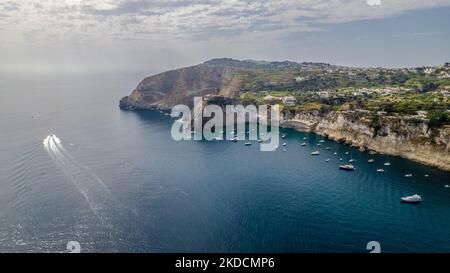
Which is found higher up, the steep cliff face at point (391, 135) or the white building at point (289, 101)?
the white building at point (289, 101)

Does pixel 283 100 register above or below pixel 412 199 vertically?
above

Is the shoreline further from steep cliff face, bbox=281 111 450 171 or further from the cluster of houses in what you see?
the cluster of houses

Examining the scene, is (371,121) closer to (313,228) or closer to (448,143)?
(448,143)

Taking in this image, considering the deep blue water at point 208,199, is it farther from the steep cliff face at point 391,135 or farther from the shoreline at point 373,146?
the steep cliff face at point 391,135

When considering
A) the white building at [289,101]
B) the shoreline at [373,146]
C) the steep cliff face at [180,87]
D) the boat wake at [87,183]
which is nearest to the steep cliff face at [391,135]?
the shoreline at [373,146]

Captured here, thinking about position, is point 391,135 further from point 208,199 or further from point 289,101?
point 208,199

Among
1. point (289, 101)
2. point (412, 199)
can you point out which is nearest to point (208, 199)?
point (412, 199)

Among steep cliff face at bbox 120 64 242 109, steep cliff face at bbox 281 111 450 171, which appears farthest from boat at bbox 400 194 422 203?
steep cliff face at bbox 120 64 242 109
